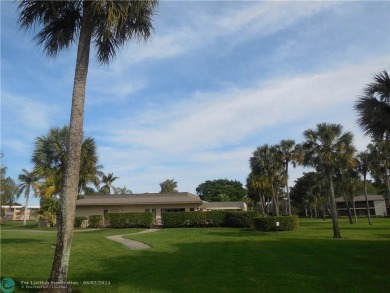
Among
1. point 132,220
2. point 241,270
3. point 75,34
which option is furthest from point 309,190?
point 75,34

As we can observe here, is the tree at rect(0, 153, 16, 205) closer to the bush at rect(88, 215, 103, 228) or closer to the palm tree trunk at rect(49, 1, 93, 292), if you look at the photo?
the bush at rect(88, 215, 103, 228)

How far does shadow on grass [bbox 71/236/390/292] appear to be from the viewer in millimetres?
8406

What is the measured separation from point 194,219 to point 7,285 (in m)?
27.9

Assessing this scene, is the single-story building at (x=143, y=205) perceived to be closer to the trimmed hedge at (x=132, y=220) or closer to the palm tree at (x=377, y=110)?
the trimmed hedge at (x=132, y=220)

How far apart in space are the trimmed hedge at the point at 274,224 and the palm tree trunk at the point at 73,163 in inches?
945

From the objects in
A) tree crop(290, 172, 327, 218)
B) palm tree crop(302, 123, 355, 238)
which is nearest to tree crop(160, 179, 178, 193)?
tree crop(290, 172, 327, 218)

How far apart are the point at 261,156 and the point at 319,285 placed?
37574mm

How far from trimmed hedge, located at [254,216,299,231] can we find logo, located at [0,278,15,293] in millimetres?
23632

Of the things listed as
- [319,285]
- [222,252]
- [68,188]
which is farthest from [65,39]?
[222,252]

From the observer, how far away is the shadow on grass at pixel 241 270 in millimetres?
8406

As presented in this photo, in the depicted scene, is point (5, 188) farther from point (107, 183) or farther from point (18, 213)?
point (18, 213)

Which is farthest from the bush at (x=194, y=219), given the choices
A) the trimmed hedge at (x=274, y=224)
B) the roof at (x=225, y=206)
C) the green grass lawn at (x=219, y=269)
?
the roof at (x=225, y=206)

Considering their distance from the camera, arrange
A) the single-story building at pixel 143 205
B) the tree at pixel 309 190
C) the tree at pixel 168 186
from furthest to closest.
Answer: the tree at pixel 168 186
the tree at pixel 309 190
the single-story building at pixel 143 205

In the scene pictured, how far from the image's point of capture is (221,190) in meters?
92.8
